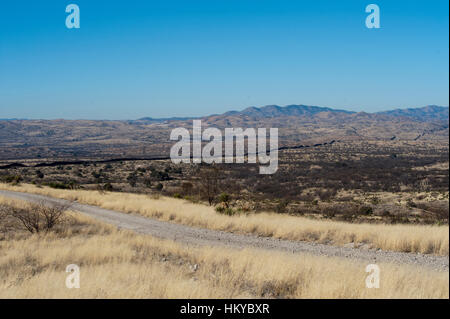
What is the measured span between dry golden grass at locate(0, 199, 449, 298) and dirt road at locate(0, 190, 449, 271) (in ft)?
7.80

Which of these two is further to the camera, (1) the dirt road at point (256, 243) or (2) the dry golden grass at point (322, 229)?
(2) the dry golden grass at point (322, 229)

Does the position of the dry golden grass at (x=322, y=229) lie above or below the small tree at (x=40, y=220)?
below

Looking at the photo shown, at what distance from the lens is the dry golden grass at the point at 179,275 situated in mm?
5789

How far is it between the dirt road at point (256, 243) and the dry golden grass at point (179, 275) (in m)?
2.38

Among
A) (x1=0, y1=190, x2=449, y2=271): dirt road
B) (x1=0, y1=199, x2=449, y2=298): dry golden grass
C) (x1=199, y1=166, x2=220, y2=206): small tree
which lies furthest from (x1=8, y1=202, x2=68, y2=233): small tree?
(x1=199, y1=166, x2=220, y2=206): small tree

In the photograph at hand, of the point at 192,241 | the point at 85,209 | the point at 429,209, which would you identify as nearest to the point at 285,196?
the point at 429,209

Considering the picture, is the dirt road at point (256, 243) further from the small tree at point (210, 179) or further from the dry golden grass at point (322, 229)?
the small tree at point (210, 179)

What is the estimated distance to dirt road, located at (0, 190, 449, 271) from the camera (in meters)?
10.2

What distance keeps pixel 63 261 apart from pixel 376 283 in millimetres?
6690

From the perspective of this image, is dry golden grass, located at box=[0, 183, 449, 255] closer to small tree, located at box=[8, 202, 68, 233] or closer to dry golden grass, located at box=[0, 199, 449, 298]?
dry golden grass, located at box=[0, 199, 449, 298]

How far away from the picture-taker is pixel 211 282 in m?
6.57

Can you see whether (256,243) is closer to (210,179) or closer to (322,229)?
(322,229)

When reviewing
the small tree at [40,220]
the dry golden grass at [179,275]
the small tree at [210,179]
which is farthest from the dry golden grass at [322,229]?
the small tree at [210,179]

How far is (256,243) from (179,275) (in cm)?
589
